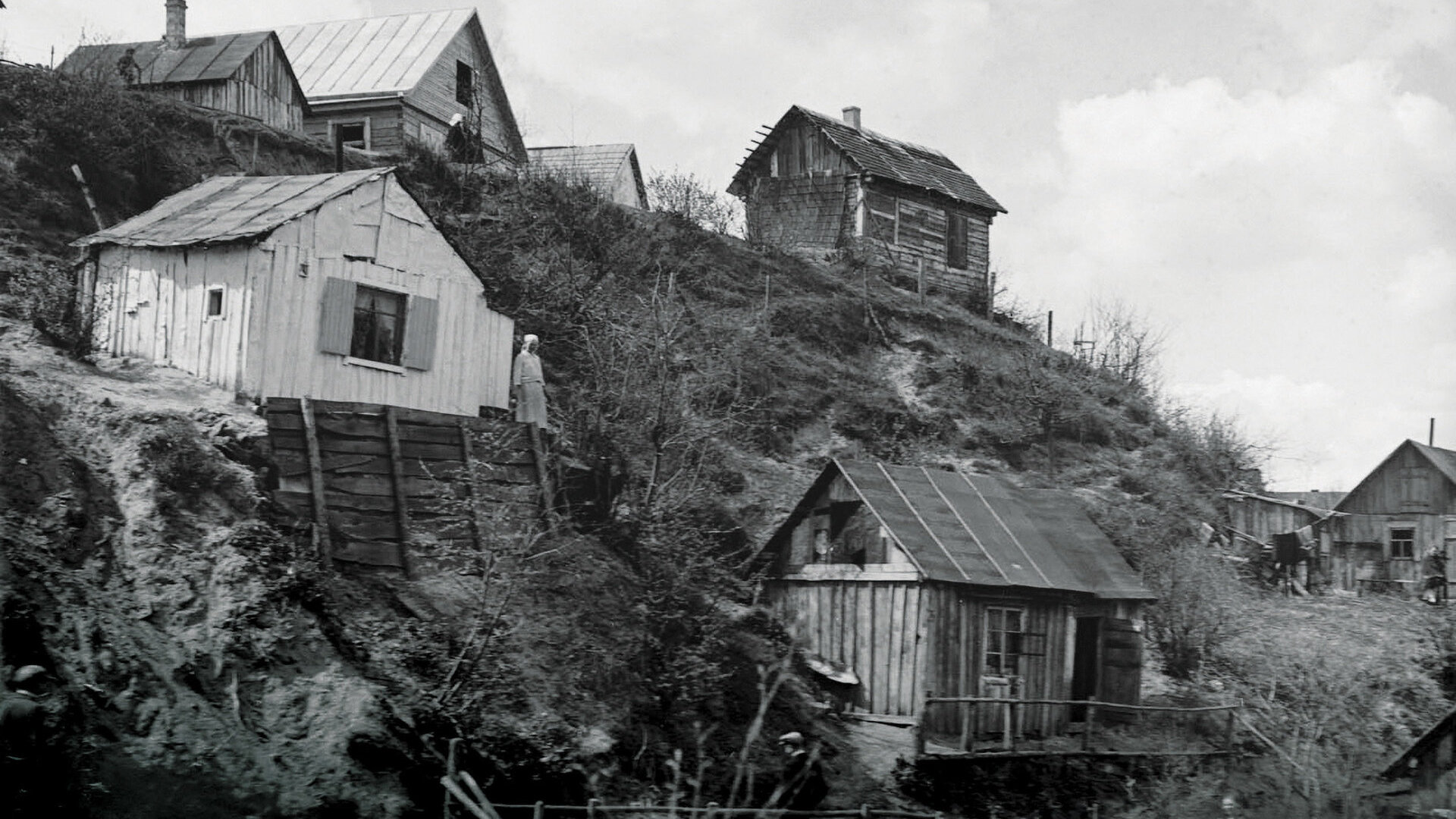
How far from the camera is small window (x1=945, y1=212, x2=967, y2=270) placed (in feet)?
152

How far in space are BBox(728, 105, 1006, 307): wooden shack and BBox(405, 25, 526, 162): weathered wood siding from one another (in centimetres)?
759

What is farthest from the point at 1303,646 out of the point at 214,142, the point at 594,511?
the point at 214,142

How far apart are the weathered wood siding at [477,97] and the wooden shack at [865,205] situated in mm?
7592

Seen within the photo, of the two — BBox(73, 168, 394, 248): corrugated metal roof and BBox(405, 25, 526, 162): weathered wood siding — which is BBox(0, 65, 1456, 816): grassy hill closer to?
BBox(73, 168, 394, 248): corrugated metal roof

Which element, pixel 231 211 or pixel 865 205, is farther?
pixel 865 205

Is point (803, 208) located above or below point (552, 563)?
above

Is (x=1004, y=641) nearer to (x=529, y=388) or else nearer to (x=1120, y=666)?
(x=1120, y=666)

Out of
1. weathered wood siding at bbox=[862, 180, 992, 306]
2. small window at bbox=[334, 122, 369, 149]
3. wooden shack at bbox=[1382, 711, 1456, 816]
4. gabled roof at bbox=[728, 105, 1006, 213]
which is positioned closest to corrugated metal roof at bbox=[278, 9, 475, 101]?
small window at bbox=[334, 122, 369, 149]

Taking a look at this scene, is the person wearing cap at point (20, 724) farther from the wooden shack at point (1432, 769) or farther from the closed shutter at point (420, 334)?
the wooden shack at point (1432, 769)

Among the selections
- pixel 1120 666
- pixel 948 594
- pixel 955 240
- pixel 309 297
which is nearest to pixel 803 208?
pixel 955 240

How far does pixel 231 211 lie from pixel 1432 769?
1812 centimetres

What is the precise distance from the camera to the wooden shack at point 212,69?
34281 mm

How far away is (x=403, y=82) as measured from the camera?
38969 millimetres

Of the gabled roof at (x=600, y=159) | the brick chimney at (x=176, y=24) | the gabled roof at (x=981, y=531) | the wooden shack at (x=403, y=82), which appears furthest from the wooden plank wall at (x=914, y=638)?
the gabled roof at (x=600, y=159)
